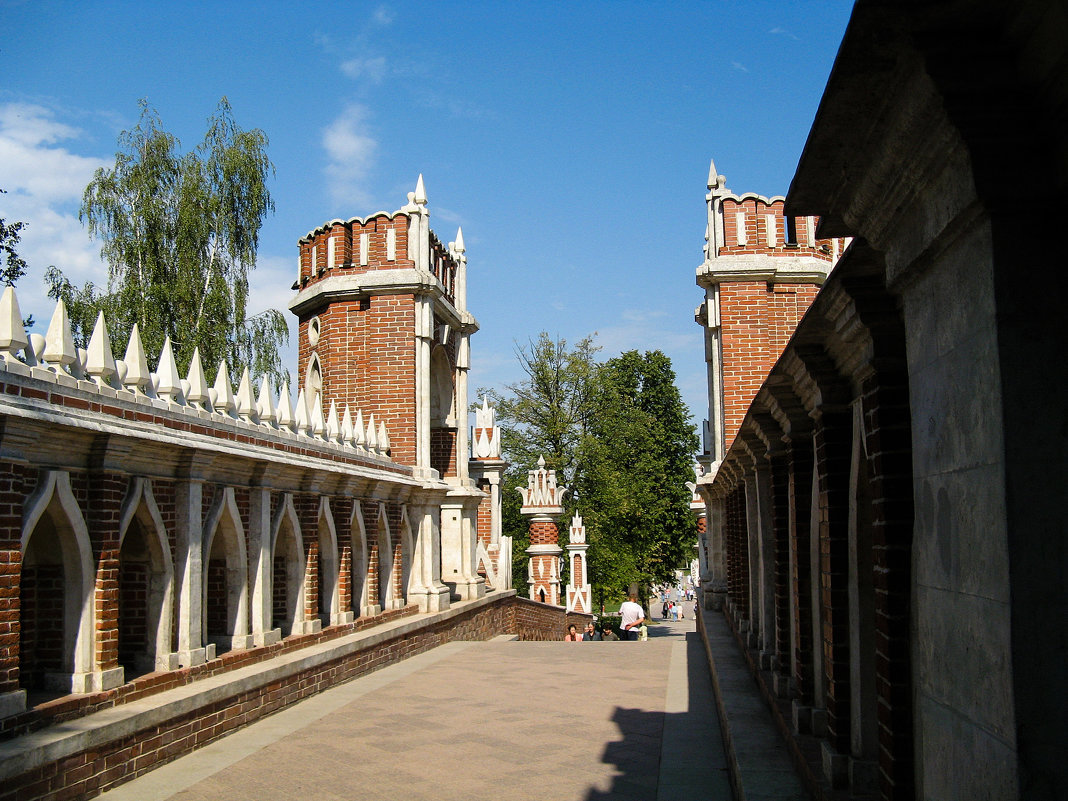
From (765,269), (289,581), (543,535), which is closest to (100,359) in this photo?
(289,581)

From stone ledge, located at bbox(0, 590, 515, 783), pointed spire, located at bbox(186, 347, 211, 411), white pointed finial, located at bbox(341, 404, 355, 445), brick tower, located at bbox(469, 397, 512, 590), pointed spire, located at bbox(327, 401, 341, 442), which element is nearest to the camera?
stone ledge, located at bbox(0, 590, 515, 783)

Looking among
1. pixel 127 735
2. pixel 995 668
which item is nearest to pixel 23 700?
pixel 127 735

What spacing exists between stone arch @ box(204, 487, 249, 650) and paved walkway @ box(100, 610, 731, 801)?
1049 millimetres

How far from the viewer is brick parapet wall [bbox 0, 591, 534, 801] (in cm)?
631

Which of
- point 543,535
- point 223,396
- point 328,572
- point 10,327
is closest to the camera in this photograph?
point 10,327

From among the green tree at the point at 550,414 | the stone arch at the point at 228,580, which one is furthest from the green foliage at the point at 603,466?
the stone arch at the point at 228,580

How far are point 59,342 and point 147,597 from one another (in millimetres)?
2535

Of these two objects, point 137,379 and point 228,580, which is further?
point 228,580

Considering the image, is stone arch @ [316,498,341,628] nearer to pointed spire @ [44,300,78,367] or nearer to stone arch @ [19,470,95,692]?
stone arch @ [19,470,95,692]

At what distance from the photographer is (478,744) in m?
8.79

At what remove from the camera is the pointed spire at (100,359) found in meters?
7.68

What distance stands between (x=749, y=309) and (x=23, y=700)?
42.1ft

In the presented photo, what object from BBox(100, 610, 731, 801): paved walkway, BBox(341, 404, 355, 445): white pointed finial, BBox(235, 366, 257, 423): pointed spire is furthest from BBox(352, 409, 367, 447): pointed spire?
BBox(235, 366, 257, 423): pointed spire

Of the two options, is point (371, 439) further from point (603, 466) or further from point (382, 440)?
Answer: point (603, 466)
